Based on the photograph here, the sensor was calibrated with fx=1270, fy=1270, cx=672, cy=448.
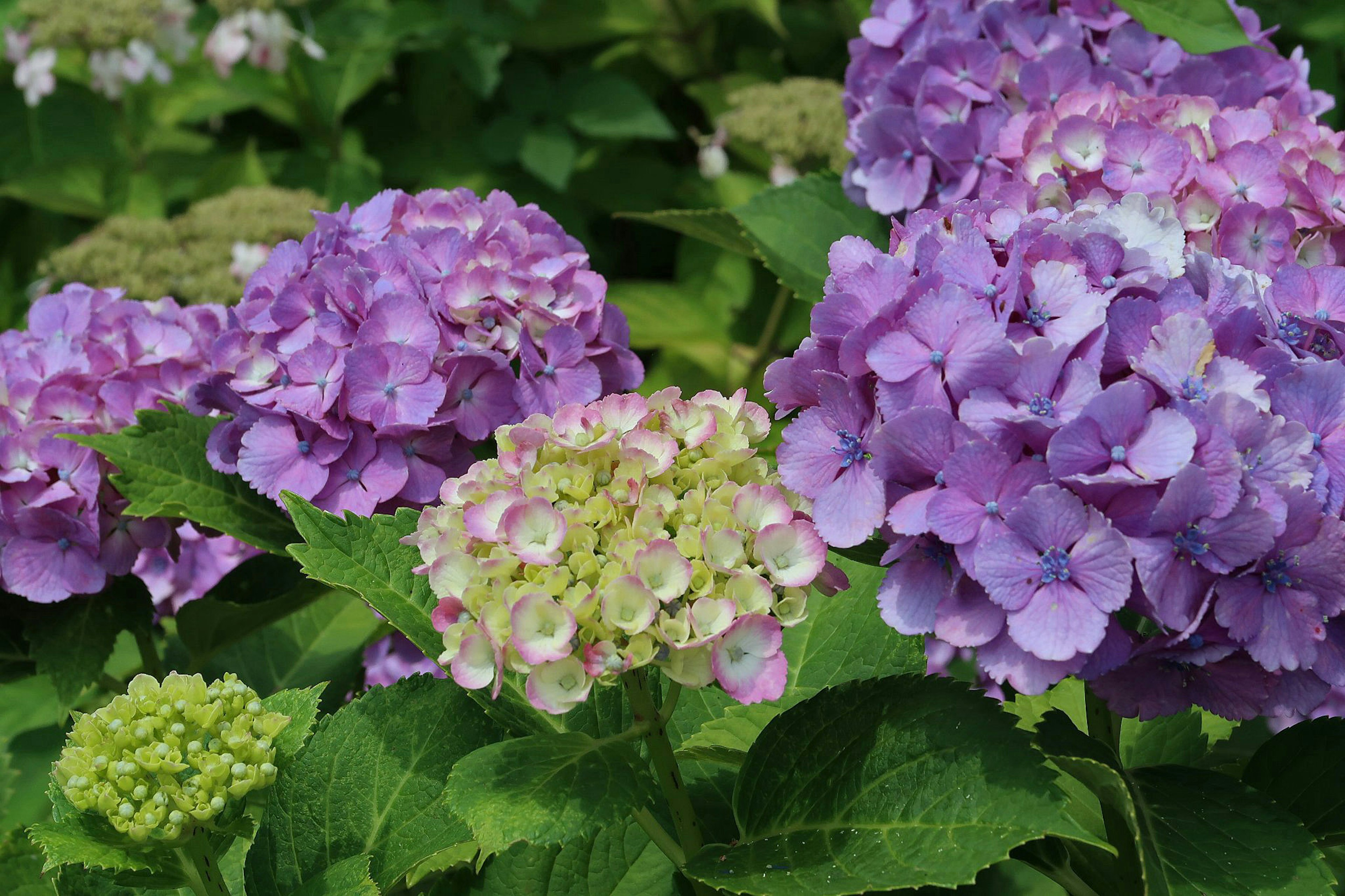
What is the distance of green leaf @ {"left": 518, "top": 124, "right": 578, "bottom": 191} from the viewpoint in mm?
3061

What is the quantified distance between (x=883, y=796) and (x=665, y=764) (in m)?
0.18

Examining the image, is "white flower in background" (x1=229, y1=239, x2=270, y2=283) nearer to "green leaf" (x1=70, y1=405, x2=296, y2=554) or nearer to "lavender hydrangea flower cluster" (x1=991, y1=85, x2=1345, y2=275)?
"green leaf" (x1=70, y1=405, x2=296, y2=554)

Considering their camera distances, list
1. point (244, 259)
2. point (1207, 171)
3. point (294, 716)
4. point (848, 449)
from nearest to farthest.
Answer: point (848, 449) → point (294, 716) → point (1207, 171) → point (244, 259)

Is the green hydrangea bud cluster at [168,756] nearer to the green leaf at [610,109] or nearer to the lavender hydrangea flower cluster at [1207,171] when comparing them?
the lavender hydrangea flower cluster at [1207,171]

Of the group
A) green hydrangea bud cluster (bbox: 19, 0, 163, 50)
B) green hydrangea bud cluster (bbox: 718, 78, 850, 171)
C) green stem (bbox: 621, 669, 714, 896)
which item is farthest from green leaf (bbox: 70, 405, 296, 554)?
green hydrangea bud cluster (bbox: 19, 0, 163, 50)

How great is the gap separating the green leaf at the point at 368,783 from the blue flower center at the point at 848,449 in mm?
415

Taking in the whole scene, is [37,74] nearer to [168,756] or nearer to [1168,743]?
[168,756]

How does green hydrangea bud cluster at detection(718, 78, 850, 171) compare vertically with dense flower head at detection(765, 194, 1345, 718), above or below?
below

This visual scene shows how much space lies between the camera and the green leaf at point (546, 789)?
91 centimetres

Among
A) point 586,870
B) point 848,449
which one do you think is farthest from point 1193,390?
point 586,870

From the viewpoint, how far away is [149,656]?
1.63 meters

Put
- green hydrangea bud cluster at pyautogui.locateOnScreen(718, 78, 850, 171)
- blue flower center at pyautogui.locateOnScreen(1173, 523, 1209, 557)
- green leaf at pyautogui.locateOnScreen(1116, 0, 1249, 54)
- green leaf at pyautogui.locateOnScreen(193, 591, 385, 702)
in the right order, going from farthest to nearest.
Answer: green hydrangea bud cluster at pyautogui.locateOnScreen(718, 78, 850, 171), green leaf at pyautogui.locateOnScreen(193, 591, 385, 702), green leaf at pyautogui.locateOnScreen(1116, 0, 1249, 54), blue flower center at pyautogui.locateOnScreen(1173, 523, 1209, 557)

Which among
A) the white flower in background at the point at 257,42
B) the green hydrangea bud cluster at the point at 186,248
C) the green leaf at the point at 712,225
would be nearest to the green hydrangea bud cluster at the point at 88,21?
the white flower in background at the point at 257,42

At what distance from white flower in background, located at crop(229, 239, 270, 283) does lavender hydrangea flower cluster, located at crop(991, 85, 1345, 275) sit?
5.01 feet
